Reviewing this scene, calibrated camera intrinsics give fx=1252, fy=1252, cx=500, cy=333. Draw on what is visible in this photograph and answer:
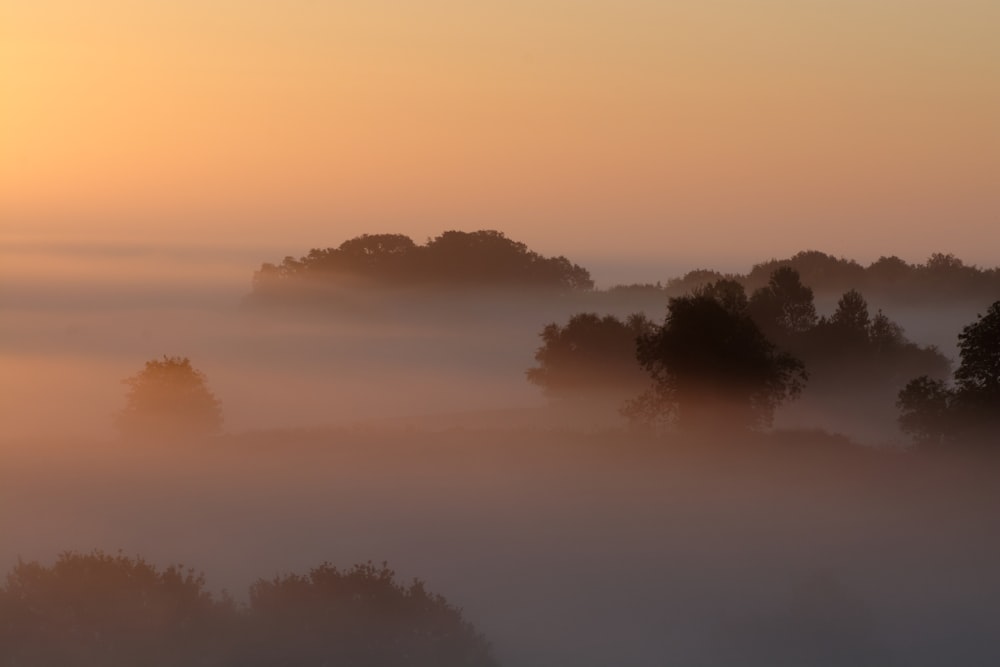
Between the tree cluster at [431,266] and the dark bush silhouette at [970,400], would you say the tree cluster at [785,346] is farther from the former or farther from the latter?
the tree cluster at [431,266]

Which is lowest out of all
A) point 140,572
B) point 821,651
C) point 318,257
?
point 821,651

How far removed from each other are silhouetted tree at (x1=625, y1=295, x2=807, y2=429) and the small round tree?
1150 inches

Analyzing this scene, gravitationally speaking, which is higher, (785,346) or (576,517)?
(785,346)

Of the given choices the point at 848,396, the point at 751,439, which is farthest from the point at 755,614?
the point at 848,396

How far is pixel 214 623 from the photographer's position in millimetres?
39750

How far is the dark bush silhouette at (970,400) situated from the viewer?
61031mm

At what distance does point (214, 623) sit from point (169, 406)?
4379 cm

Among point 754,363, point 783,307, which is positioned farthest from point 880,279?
point 754,363

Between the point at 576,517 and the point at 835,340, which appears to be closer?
the point at 576,517

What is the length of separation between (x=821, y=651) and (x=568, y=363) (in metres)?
49.9

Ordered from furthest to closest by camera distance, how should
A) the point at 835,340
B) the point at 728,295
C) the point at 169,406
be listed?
the point at 835,340 → the point at 169,406 → the point at 728,295

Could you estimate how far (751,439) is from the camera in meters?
67.2

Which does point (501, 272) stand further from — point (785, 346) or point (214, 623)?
point (214, 623)

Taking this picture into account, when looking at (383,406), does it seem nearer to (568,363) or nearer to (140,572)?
(568,363)
